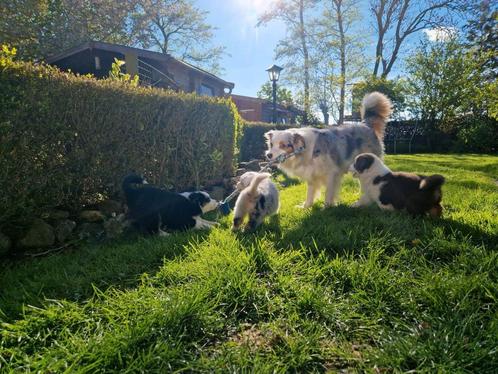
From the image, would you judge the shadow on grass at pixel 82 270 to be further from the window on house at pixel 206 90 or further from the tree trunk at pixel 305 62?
the tree trunk at pixel 305 62

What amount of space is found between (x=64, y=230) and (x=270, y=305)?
10.4 feet

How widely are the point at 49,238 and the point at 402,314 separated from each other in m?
3.92

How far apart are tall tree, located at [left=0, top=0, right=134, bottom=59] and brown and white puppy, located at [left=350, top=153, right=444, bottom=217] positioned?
20.9 metres

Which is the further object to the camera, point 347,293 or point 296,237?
point 296,237

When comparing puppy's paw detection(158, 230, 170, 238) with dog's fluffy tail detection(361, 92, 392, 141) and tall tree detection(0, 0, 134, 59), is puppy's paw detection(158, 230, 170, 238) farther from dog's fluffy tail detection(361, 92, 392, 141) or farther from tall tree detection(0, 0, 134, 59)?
tall tree detection(0, 0, 134, 59)

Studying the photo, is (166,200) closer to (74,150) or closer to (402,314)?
(74,150)

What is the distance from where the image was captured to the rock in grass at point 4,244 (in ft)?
10.7

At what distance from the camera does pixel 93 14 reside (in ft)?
75.2

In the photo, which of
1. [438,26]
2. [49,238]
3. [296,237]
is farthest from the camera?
[438,26]

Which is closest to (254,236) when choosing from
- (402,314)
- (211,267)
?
(211,267)

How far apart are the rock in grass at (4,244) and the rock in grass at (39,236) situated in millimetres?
110

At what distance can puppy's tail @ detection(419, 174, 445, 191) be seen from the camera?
326 cm

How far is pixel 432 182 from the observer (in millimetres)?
3314

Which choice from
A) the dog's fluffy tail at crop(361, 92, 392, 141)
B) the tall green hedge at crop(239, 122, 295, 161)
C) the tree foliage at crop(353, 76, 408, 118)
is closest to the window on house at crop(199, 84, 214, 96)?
the tall green hedge at crop(239, 122, 295, 161)
